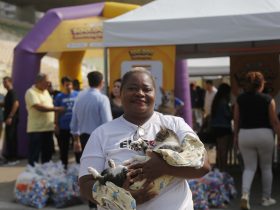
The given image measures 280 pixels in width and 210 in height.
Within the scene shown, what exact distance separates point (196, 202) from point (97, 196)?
399 centimetres

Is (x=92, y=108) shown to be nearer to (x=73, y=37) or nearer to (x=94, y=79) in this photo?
(x=94, y=79)

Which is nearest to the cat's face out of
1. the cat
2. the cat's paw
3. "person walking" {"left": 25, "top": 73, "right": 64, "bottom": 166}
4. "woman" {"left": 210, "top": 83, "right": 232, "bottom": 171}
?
the cat

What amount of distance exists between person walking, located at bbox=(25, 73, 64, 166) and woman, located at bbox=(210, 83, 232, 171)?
2570 millimetres

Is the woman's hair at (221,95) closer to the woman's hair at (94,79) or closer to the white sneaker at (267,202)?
the white sneaker at (267,202)

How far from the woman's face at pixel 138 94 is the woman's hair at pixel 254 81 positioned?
3717 mm

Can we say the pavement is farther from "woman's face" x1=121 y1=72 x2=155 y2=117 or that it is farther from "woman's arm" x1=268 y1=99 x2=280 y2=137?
"woman's face" x1=121 y1=72 x2=155 y2=117

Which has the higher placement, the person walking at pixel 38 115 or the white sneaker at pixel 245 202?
the person walking at pixel 38 115

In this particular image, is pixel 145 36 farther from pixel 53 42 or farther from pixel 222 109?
pixel 53 42

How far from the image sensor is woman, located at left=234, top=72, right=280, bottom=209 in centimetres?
571

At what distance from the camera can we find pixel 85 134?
6121 millimetres

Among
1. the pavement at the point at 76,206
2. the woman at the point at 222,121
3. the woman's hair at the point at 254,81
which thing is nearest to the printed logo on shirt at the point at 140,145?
the woman's hair at the point at 254,81

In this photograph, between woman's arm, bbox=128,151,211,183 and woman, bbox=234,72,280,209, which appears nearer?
woman's arm, bbox=128,151,211,183

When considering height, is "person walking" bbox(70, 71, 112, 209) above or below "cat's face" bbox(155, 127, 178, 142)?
below

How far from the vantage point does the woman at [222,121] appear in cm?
766
